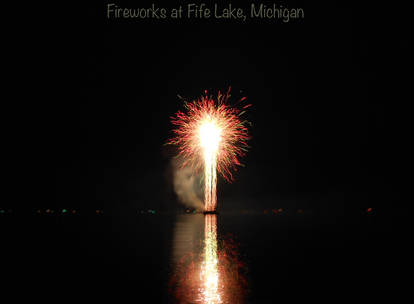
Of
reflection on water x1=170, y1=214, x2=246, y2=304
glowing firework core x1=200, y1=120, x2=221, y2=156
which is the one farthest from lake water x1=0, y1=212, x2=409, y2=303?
glowing firework core x1=200, y1=120, x2=221, y2=156

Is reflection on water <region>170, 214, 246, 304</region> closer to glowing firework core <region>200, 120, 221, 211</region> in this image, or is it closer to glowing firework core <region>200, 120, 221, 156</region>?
glowing firework core <region>200, 120, 221, 211</region>

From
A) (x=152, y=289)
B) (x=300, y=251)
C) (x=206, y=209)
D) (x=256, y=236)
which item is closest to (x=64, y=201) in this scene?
(x=206, y=209)

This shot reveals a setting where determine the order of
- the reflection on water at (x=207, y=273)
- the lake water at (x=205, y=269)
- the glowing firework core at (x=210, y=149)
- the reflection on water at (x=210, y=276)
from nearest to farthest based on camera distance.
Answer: the reflection on water at (x=210, y=276) → the reflection on water at (x=207, y=273) → the lake water at (x=205, y=269) → the glowing firework core at (x=210, y=149)

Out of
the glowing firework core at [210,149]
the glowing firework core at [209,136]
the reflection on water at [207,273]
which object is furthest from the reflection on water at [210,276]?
the glowing firework core at [209,136]

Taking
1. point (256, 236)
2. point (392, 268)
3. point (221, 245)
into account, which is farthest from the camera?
point (256, 236)

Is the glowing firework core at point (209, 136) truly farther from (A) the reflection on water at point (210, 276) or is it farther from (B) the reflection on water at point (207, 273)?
(A) the reflection on water at point (210, 276)

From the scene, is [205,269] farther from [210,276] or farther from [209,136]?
[209,136]

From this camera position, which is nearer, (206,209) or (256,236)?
(256,236)

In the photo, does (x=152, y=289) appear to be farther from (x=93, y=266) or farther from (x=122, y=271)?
(x=93, y=266)
